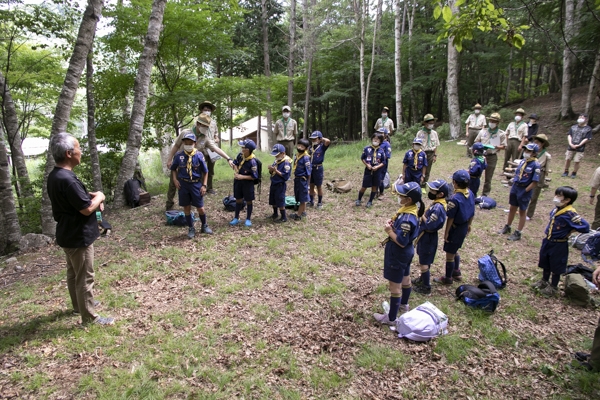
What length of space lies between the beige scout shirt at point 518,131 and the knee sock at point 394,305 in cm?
989

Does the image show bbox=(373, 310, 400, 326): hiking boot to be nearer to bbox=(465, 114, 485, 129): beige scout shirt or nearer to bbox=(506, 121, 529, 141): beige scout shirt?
bbox=(506, 121, 529, 141): beige scout shirt

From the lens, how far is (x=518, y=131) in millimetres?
11453

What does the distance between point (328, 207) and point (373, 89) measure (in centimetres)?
1868

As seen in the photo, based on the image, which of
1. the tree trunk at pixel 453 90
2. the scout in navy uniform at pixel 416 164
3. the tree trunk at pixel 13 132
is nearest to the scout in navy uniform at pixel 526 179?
the scout in navy uniform at pixel 416 164

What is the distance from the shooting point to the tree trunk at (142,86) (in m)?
8.48

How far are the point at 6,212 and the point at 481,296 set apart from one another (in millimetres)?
9412

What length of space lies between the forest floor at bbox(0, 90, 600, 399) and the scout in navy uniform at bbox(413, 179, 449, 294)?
0.45m

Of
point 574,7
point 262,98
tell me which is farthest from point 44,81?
point 574,7

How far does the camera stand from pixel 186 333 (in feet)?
14.0

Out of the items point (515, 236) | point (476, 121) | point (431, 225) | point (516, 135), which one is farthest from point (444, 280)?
point (476, 121)

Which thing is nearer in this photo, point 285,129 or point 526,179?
point 526,179

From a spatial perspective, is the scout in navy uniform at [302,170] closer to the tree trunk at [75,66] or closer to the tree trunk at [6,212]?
the tree trunk at [75,66]

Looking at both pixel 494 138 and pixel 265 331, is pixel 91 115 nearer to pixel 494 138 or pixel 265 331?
pixel 265 331

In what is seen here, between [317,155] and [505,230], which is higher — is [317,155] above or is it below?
above
